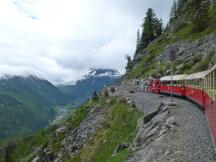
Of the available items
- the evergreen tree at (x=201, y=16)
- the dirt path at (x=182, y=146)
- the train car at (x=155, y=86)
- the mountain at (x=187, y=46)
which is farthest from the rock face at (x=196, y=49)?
the dirt path at (x=182, y=146)

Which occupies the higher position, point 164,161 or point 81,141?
point 164,161

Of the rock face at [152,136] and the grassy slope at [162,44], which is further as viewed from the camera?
the grassy slope at [162,44]

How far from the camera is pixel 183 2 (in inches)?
6476

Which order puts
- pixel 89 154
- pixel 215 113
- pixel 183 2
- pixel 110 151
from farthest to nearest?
pixel 183 2, pixel 89 154, pixel 110 151, pixel 215 113

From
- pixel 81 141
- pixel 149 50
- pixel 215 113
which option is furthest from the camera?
pixel 149 50

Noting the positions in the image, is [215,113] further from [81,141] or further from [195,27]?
[195,27]

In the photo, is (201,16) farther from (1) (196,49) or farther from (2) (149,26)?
(2) (149,26)

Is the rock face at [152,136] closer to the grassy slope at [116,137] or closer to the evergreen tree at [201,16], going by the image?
the grassy slope at [116,137]

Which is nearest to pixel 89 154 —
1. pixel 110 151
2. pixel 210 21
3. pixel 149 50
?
pixel 110 151

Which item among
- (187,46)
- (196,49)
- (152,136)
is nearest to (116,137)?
(152,136)

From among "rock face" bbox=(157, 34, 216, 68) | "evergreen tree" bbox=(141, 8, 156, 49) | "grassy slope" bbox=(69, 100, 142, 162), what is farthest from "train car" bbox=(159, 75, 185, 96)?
"evergreen tree" bbox=(141, 8, 156, 49)

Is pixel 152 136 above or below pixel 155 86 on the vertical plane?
below

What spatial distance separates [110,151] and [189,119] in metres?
6.41

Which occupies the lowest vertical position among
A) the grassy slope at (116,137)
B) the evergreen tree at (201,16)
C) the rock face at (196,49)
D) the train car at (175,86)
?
the grassy slope at (116,137)
